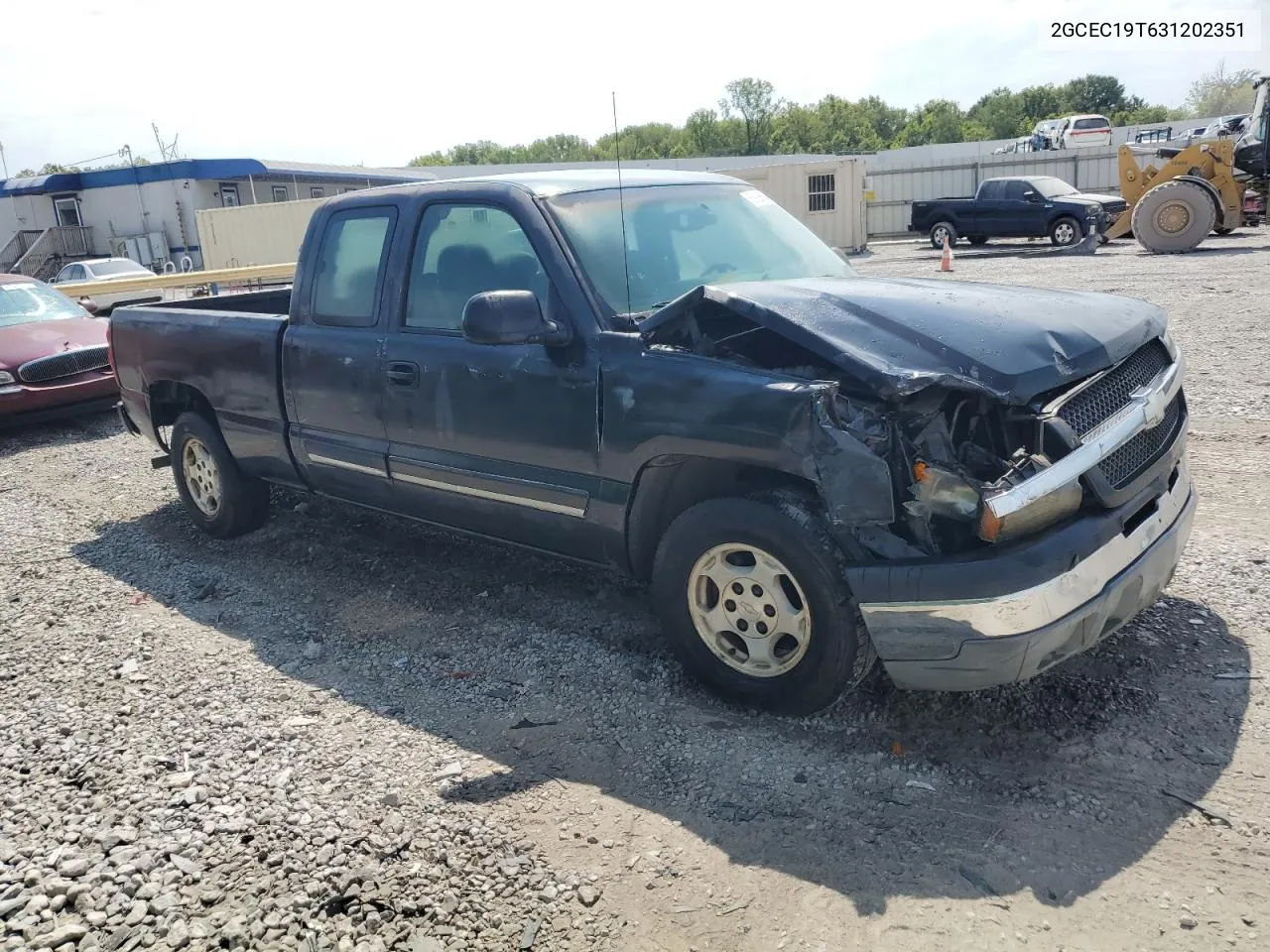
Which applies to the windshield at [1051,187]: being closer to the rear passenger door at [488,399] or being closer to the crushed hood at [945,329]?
the crushed hood at [945,329]

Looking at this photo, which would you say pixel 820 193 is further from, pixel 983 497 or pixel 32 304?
pixel 983 497

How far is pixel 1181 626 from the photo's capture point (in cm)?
407

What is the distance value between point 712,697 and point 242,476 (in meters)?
3.48

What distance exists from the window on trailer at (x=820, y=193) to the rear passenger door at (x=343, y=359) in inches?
979

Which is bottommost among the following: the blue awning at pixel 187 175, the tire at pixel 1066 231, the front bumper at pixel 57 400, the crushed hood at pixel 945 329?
the tire at pixel 1066 231

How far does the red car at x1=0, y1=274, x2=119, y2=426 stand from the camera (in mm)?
9547

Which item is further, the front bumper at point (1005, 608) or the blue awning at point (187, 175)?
the blue awning at point (187, 175)

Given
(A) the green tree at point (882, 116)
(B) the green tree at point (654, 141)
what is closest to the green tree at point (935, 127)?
(A) the green tree at point (882, 116)

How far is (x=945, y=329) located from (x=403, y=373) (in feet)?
7.86

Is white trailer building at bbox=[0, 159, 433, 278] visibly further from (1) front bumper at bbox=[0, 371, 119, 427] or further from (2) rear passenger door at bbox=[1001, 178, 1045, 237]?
(1) front bumper at bbox=[0, 371, 119, 427]

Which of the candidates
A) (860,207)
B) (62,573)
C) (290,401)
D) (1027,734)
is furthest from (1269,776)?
(860,207)

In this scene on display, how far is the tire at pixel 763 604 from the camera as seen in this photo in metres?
3.32

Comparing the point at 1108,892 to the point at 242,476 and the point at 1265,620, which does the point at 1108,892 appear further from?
the point at 242,476

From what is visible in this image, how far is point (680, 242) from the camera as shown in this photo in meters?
4.41
